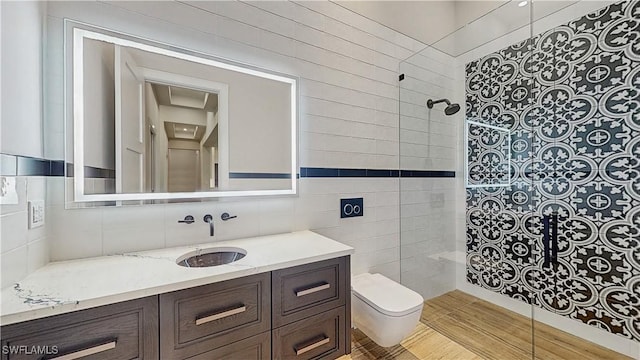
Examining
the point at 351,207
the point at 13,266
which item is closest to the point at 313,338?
the point at 351,207

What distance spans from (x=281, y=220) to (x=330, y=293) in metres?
0.59

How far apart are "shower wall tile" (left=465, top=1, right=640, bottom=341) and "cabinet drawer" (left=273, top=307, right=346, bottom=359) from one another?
1.67 metres

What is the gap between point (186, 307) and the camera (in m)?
1.00

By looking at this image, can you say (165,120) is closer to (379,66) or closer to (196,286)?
(196,286)

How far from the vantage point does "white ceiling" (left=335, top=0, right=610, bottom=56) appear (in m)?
2.08

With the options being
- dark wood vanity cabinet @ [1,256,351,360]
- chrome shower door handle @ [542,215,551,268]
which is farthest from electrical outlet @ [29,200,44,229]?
chrome shower door handle @ [542,215,551,268]

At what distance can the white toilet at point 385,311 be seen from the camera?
1.50m

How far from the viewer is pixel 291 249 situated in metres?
1.39

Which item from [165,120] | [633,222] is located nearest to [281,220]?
[165,120]

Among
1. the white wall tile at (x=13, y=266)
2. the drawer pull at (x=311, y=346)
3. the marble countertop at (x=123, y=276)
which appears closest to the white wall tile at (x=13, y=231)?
the white wall tile at (x=13, y=266)

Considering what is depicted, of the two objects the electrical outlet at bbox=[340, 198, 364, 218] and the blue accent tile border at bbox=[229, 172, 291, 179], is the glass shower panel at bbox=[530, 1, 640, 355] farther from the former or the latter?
the blue accent tile border at bbox=[229, 172, 291, 179]

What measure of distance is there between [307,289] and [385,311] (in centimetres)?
54

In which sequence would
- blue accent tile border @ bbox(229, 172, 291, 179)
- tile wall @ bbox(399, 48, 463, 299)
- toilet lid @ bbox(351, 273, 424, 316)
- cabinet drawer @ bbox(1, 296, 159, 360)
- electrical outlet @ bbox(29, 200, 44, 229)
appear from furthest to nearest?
tile wall @ bbox(399, 48, 463, 299) → blue accent tile border @ bbox(229, 172, 291, 179) → toilet lid @ bbox(351, 273, 424, 316) → electrical outlet @ bbox(29, 200, 44, 229) → cabinet drawer @ bbox(1, 296, 159, 360)

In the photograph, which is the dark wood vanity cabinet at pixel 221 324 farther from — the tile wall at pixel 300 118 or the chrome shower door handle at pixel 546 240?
the chrome shower door handle at pixel 546 240
